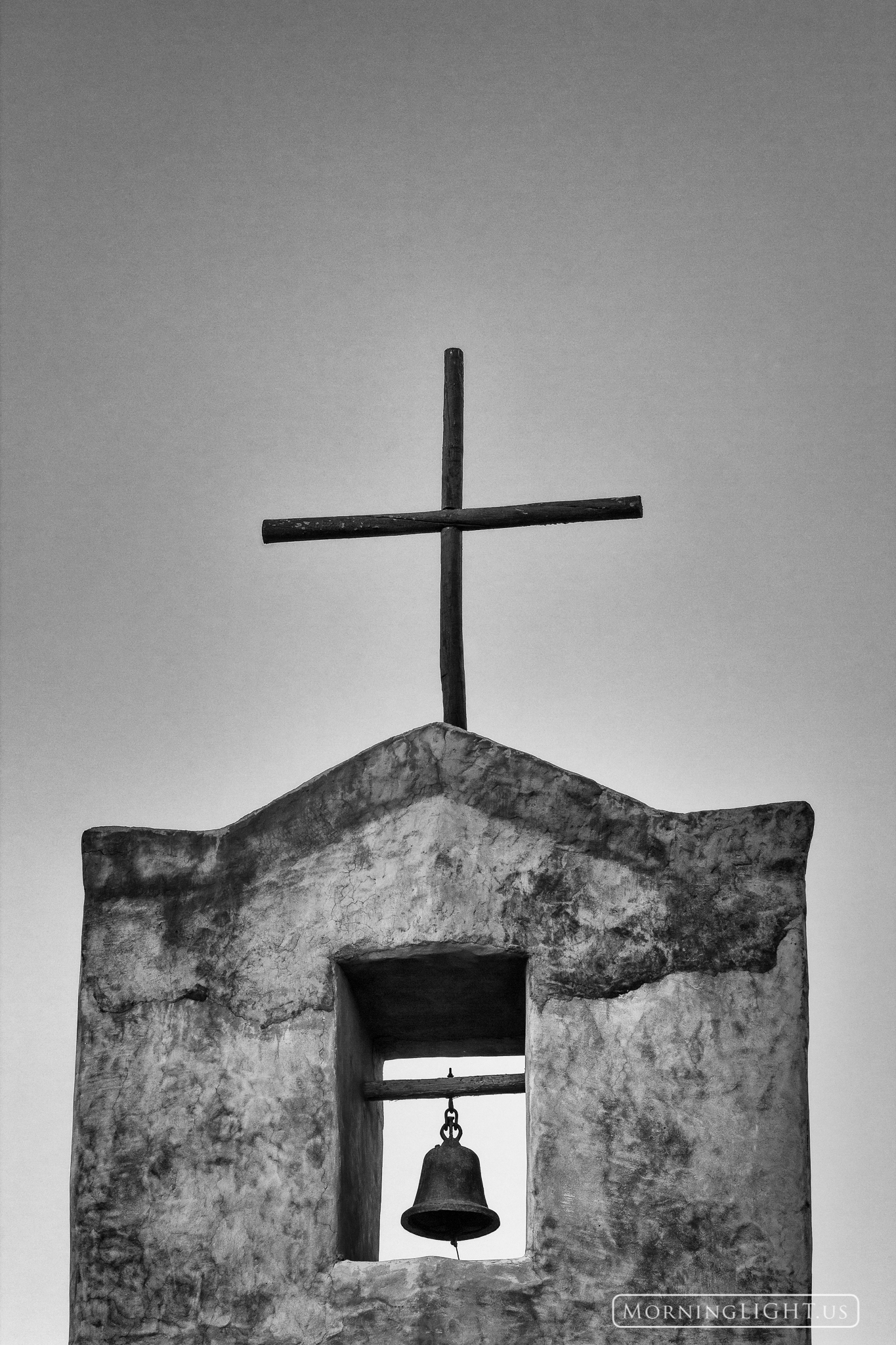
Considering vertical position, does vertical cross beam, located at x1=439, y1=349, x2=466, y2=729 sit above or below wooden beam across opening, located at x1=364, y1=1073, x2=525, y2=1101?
above

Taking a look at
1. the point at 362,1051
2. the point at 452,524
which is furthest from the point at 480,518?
the point at 362,1051

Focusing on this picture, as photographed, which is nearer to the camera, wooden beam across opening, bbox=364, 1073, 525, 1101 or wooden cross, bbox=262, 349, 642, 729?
wooden beam across opening, bbox=364, 1073, 525, 1101

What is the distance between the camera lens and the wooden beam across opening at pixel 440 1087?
6.08 m

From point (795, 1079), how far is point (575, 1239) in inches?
29.4

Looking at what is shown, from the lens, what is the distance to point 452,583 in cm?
650

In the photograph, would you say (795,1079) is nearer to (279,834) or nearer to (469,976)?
(469,976)

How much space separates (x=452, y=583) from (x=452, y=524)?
0.69ft

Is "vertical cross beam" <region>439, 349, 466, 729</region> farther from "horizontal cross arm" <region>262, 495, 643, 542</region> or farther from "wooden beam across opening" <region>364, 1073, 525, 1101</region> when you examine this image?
"wooden beam across opening" <region>364, 1073, 525, 1101</region>

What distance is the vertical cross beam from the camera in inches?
252

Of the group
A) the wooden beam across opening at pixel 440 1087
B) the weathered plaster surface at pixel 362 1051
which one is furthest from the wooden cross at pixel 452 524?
the wooden beam across opening at pixel 440 1087

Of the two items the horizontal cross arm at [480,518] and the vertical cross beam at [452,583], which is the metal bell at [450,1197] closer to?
the vertical cross beam at [452,583]

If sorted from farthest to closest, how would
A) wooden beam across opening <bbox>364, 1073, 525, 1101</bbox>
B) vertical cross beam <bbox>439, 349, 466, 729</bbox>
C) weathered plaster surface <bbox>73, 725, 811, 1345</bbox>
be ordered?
vertical cross beam <bbox>439, 349, 466, 729</bbox>, wooden beam across opening <bbox>364, 1073, 525, 1101</bbox>, weathered plaster surface <bbox>73, 725, 811, 1345</bbox>

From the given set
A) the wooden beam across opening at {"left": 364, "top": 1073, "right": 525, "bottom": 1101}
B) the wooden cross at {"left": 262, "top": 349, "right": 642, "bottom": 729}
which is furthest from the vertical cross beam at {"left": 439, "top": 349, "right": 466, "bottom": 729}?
the wooden beam across opening at {"left": 364, "top": 1073, "right": 525, "bottom": 1101}

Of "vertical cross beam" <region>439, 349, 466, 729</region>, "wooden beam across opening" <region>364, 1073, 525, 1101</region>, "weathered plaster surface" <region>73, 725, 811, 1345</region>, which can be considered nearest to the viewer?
"weathered plaster surface" <region>73, 725, 811, 1345</region>
